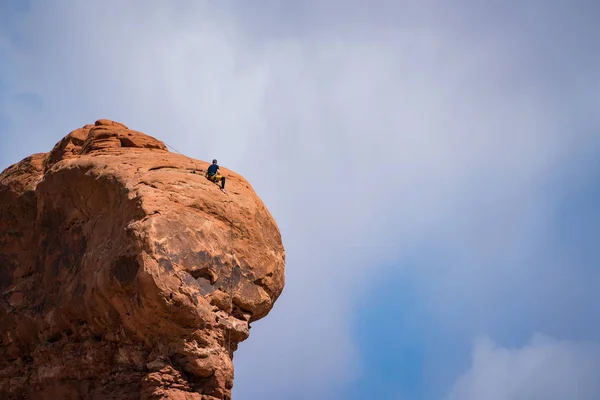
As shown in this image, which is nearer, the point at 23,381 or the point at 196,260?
the point at 196,260

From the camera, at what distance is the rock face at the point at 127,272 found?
810 inches

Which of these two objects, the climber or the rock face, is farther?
the climber

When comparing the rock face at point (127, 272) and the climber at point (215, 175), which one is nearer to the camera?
the rock face at point (127, 272)

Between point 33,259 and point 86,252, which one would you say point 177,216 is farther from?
point 33,259

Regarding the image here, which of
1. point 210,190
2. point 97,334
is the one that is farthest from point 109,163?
point 97,334

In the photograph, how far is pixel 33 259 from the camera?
26.6m

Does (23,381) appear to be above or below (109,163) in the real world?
below

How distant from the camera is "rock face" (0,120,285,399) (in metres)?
20.6

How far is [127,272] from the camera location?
20.6 meters

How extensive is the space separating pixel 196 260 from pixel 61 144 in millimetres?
8145

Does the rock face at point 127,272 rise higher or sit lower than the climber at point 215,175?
lower

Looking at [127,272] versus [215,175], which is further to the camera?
[215,175]

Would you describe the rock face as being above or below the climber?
below

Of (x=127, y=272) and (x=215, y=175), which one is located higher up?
(x=215, y=175)
